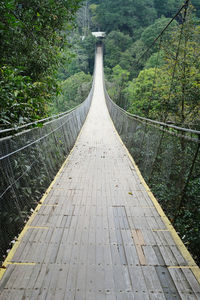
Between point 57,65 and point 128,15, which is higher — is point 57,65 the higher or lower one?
the lower one

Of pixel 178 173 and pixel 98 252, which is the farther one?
pixel 178 173

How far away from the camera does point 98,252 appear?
1.93 m

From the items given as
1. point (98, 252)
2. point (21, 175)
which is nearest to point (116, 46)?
point (21, 175)

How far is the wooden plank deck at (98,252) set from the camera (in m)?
1.55

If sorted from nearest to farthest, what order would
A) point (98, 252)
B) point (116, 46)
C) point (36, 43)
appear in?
point (98, 252), point (36, 43), point (116, 46)

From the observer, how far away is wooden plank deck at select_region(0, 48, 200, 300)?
1550 millimetres

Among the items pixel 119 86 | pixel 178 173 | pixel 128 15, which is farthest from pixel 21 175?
pixel 128 15

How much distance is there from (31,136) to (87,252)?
1717 millimetres

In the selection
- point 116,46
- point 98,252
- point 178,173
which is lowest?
point 98,252

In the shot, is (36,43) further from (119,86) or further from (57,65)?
(119,86)

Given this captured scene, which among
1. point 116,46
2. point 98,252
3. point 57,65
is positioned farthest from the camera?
point 116,46

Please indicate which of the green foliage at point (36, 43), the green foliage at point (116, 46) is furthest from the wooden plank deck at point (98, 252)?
the green foliage at point (116, 46)

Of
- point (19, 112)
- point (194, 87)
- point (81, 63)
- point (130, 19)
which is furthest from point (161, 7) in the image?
point (19, 112)

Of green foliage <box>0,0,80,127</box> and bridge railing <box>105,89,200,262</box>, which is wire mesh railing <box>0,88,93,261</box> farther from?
bridge railing <box>105,89,200,262</box>
